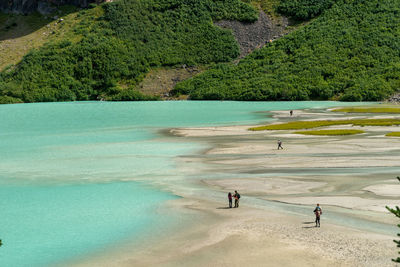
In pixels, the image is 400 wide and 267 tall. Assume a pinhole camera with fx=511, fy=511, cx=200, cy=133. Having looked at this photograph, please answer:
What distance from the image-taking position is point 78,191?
41594 mm

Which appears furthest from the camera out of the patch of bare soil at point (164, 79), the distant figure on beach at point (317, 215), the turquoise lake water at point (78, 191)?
the patch of bare soil at point (164, 79)

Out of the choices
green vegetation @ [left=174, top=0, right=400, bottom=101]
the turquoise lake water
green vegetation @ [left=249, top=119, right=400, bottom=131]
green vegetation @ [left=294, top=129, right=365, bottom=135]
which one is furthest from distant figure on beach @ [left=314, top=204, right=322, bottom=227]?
green vegetation @ [left=174, top=0, right=400, bottom=101]

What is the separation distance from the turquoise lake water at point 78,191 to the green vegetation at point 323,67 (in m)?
89.3

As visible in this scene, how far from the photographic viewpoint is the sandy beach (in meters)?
26.2

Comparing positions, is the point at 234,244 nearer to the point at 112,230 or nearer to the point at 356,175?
the point at 112,230

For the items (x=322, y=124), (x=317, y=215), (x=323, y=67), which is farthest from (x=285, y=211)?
(x=323, y=67)

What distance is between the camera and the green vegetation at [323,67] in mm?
158500

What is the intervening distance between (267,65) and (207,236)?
525 ft

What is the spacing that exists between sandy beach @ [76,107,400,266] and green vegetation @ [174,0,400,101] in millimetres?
103261

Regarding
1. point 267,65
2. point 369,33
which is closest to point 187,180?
point 267,65

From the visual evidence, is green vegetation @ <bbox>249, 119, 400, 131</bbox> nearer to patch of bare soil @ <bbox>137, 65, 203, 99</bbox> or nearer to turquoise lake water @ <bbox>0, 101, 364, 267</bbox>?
turquoise lake water @ <bbox>0, 101, 364, 267</bbox>

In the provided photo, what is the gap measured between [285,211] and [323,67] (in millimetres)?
144393

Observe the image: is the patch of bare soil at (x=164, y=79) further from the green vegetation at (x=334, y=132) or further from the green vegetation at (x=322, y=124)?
the green vegetation at (x=334, y=132)

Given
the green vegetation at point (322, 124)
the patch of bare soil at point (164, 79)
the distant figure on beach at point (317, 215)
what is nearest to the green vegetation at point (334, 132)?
the green vegetation at point (322, 124)
